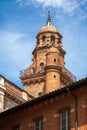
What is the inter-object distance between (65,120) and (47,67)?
39223mm

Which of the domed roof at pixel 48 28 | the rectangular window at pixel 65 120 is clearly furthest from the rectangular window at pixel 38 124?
the domed roof at pixel 48 28

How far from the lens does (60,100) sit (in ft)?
94.5

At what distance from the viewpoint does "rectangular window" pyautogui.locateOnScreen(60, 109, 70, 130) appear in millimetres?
28094

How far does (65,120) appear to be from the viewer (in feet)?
92.8

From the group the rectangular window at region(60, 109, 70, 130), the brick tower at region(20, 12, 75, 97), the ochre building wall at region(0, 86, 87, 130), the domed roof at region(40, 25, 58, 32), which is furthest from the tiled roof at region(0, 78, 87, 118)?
the domed roof at region(40, 25, 58, 32)

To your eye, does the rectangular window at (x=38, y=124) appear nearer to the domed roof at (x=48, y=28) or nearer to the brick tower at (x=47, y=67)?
the brick tower at (x=47, y=67)

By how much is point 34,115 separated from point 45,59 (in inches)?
1680

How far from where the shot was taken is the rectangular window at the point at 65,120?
28094 mm

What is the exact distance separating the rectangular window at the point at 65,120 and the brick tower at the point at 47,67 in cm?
3702

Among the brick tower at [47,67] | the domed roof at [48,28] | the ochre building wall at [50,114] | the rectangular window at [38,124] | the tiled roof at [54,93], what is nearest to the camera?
the tiled roof at [54,93]

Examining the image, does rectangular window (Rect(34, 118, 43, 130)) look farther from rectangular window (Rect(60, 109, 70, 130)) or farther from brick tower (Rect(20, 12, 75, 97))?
brick tower (Rect(20, 12, 75, 97))

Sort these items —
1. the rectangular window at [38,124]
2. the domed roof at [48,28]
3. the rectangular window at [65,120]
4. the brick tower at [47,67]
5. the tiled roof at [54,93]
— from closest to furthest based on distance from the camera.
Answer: the tiled roof at [54,93]
the rectangular window at [65,120]
the rectangular window at [38,124]
the brick tower at [47,67]
the domed roof at [48,28]

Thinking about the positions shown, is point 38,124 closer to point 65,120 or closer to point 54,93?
point 65,120

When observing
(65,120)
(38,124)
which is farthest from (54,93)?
(38,124)
